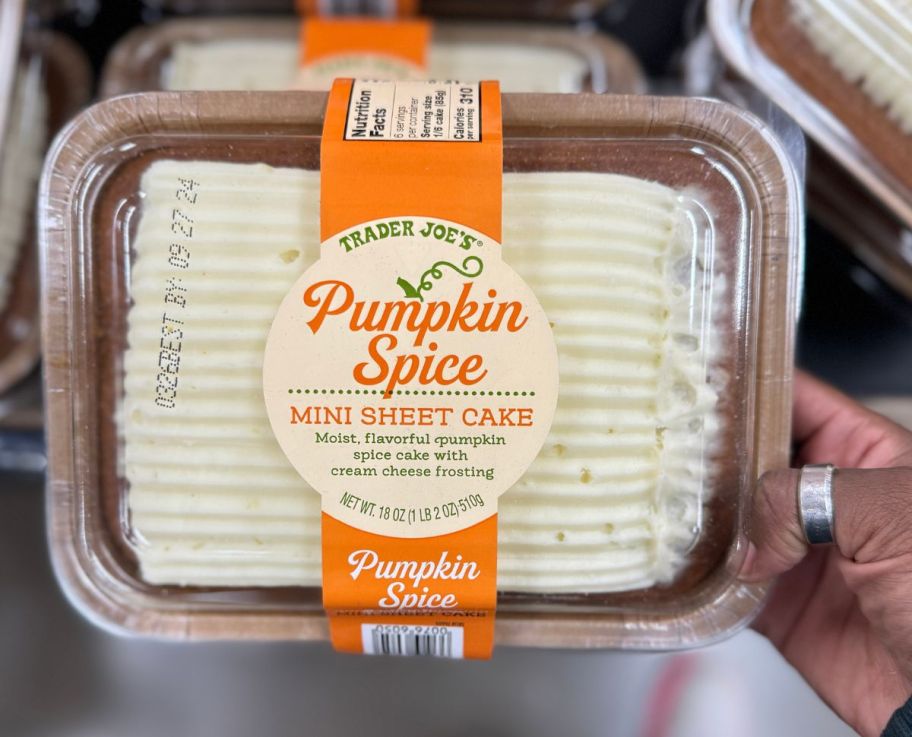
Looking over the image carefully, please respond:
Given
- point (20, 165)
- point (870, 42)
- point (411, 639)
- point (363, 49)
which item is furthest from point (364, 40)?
point (411, 639)

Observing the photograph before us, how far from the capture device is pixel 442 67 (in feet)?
2.87

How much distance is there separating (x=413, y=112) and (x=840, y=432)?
1.67ft

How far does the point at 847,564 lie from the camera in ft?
1.84

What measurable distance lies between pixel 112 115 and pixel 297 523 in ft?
1.23

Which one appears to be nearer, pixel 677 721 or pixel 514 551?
pixel 514 551

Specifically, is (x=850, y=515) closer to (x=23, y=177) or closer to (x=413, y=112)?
(x=413, y=112)

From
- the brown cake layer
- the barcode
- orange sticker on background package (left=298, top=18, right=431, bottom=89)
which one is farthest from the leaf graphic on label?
the brown cake layer

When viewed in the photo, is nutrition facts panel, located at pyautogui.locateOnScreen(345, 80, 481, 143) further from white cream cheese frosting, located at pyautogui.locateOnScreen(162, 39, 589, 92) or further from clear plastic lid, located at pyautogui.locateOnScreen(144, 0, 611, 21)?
clear plastic lid, located at pyautogui.locateOnScreen(144, 0, 611, 21)

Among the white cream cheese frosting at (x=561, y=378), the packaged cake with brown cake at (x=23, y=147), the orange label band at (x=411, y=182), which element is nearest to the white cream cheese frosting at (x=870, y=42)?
→ the white cream cheese frosting at (x=561, y=378)

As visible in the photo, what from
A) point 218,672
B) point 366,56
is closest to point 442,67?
point 366,56

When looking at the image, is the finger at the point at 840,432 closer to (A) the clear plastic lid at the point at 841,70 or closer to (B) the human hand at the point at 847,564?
(B) the human hand at the point at 847,564

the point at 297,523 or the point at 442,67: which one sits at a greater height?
the point at 442,67

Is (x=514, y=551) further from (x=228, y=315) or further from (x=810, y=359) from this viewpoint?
(x=810, y=359)

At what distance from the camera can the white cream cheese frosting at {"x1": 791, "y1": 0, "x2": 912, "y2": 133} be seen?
720 mm
